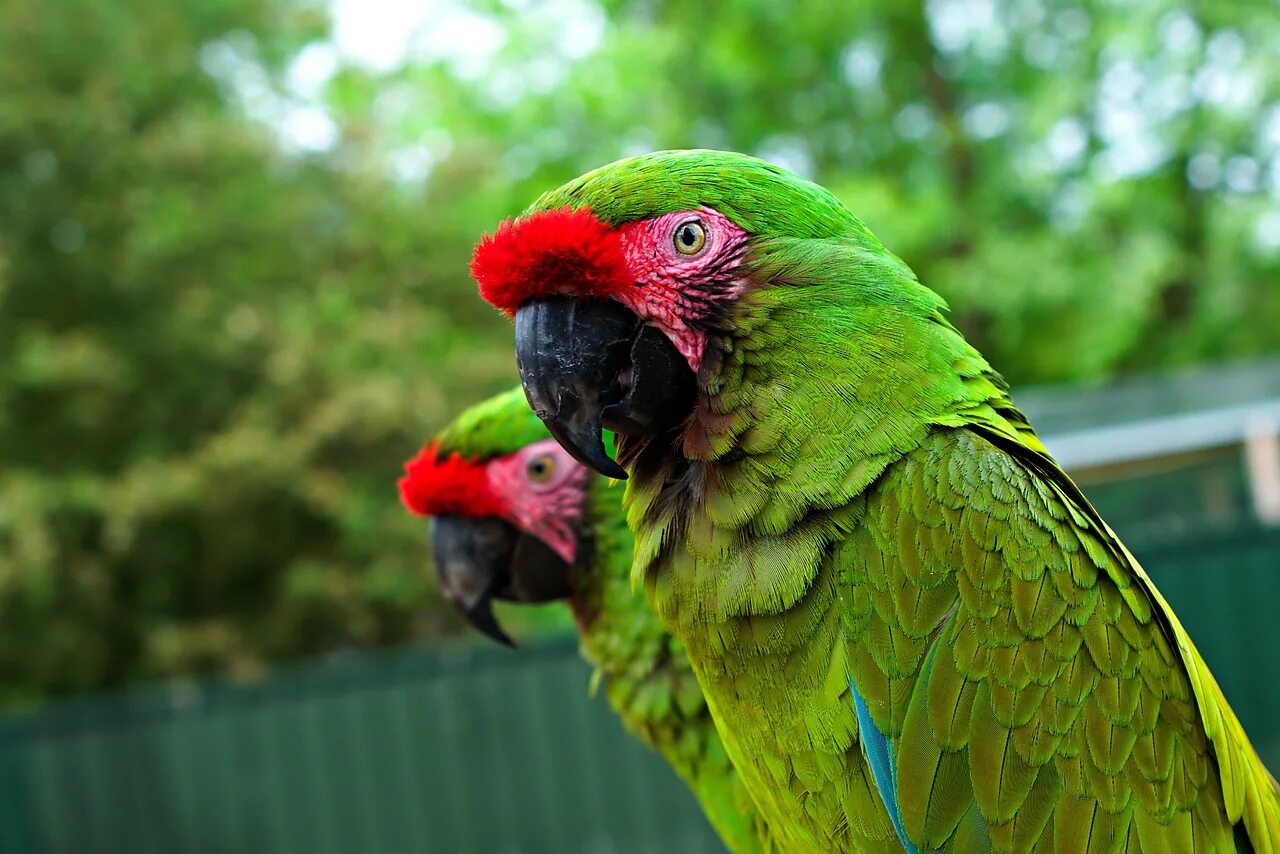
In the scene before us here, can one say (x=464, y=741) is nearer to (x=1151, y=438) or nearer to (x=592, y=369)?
(x=592, y=369)

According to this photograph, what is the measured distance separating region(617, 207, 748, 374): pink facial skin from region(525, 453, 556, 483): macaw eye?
2.69 feet

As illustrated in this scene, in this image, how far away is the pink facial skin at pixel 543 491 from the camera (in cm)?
225

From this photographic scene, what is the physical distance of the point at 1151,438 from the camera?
10.7 meters

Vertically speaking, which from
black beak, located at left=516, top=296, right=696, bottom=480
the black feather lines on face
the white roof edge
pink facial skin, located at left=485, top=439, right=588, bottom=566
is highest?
the black feather lines on face

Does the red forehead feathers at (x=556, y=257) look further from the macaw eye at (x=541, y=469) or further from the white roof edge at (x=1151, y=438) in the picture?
the white roof edge at (x=1151, y=438)

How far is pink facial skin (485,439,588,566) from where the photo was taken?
2.25 meters

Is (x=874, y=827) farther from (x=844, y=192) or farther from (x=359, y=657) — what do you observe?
(x=844, y=192)

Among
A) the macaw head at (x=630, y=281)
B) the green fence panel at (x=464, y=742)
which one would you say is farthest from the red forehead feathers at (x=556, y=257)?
the green fence panel at (x=464, y=742)

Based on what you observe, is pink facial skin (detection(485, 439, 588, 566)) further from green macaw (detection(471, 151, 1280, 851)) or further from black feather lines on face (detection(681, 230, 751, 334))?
black feather lines on face (detection(681, 230, 751, 334))

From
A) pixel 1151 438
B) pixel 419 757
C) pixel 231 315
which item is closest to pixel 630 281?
pixel 419 757

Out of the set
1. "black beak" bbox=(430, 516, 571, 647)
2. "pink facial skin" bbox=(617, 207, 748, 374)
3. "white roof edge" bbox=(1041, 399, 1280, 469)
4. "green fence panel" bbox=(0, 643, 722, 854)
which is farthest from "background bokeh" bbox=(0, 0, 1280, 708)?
"pink facial skin" bbox=(617, 207, 748, 374)

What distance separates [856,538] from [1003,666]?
0.27 meters

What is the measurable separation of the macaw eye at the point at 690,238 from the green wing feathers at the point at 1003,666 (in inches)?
16.9

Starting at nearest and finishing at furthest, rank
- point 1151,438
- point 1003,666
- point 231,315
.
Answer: point 1003,666 < point 231,315 < point 1151,438
